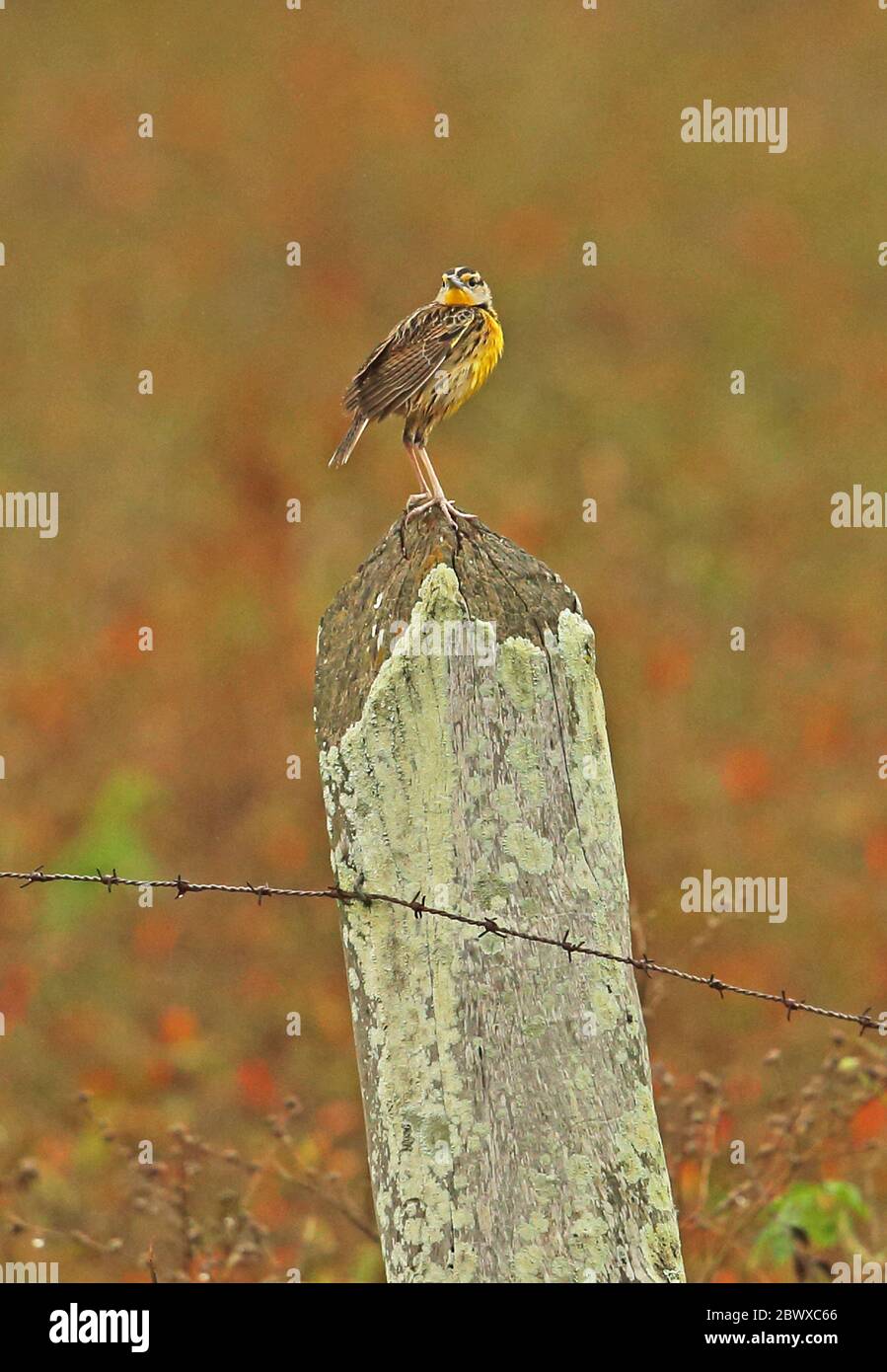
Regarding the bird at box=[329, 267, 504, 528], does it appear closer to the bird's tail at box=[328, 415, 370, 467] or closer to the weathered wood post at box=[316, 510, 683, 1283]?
the bird's tail at box=[328, 415, 370, 467]

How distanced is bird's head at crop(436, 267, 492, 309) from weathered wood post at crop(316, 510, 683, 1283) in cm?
187

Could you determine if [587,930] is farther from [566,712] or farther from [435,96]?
[435,96]

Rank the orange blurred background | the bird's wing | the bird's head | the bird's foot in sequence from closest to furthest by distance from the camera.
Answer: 1. the bird's foot
2. the bird's wing
3. the bird's head
4. the orange blurred background

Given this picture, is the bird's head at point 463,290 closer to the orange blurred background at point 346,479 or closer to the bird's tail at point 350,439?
the bird's tail at point 350,439

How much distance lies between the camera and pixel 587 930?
2.58 m

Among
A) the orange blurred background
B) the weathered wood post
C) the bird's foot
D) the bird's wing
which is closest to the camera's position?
the weathered wood post

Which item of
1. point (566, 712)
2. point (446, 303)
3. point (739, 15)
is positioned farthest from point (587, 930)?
point (739, 15)

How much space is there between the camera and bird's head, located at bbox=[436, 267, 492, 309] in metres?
4.35

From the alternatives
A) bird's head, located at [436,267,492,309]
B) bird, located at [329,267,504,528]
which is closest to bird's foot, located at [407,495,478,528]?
bird, located at [329,267,504,528]

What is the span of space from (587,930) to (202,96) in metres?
14.2

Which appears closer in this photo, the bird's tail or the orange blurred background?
the bird's tail

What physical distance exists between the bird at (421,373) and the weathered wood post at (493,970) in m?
1.24

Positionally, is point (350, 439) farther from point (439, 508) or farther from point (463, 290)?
point (439, 508)

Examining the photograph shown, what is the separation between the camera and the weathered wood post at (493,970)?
2.52 m
